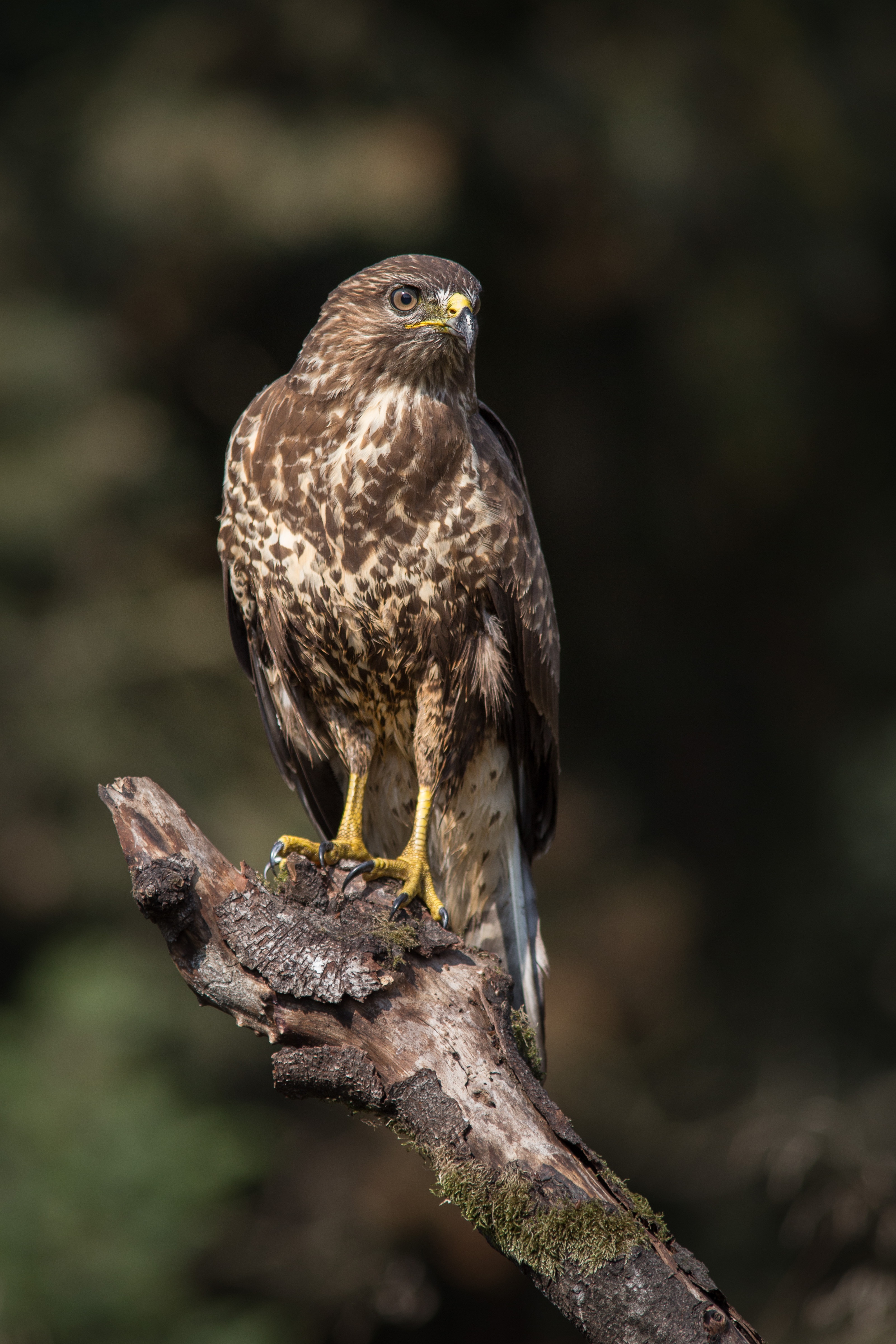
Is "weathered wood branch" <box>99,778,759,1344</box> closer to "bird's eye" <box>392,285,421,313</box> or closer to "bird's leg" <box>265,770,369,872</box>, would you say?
"bird's leg" <box>265,770,369,872</box>

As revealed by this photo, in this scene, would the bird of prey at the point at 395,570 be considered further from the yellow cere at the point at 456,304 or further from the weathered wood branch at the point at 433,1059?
the weathered wood branch at the point at 433,1059

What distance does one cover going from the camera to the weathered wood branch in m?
2.10

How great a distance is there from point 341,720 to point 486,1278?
4.60 m

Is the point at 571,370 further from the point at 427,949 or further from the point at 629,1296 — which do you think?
the point at 629,1296

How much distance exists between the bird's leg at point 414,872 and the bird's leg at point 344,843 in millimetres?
57

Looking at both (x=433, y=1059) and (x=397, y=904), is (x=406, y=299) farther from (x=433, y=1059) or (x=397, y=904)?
(x=433, y=1059)

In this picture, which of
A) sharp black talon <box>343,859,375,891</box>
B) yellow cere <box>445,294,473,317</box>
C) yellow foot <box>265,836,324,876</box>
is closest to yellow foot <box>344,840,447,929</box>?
sharp black talon <box>343,859,375,891</box>

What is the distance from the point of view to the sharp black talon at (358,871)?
111 inches

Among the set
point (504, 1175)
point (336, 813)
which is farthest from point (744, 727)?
point (504, 1175)

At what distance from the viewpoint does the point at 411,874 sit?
2.93m

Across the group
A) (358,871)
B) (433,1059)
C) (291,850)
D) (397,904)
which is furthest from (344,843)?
(433,1059)

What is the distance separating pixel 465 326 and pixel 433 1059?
1.73 m

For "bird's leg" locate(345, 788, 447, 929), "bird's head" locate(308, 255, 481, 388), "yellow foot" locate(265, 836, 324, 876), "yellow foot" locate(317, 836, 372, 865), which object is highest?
"bird's head" locate(308, 255, 481, 388)

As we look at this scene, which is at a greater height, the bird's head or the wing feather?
the bird's head
